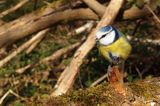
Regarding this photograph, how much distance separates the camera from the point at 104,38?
277cm

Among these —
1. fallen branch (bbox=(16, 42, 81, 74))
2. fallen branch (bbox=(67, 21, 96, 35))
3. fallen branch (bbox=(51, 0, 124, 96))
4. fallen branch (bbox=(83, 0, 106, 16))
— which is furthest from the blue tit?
fallen branch (bbox=(67, 21, 96, 35))

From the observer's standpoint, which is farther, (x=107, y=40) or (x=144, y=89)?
(x=107, y=40)

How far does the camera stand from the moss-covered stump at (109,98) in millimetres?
2020

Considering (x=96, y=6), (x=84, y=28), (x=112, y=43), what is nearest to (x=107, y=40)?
(x=112, y=43)

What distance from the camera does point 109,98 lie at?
6.72ft

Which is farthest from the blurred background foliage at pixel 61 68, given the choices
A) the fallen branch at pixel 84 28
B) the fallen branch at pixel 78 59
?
the fallen branch at pixel 78 59

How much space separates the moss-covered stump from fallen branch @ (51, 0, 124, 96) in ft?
3.61

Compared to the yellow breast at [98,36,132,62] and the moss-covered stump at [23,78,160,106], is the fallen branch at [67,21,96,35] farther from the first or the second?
the moss-covered stump at [23,78,160,106]

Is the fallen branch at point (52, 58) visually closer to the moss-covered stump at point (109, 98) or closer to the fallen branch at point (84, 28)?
the fallen branch at point (84, 28)

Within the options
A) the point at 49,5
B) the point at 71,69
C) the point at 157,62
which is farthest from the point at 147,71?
the point at 71,69

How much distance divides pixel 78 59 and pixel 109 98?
139 centimetres

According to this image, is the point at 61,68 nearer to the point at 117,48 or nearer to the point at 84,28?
the point at 84,28

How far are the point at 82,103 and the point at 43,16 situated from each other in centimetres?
220

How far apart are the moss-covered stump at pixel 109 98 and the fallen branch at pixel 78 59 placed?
1100 mm
